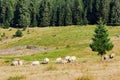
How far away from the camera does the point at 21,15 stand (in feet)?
531

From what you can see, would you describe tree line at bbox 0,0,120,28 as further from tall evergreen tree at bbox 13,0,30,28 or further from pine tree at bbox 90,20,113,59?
pine tree at bbox 90,20,113,59

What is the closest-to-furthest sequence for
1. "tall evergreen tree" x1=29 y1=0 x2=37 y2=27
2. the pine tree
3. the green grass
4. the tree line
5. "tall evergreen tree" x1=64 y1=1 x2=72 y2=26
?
1. the pine tree
2. the green grass
3. the tree line
4. "tall evergreen tree" x1=64 y1=1 x2=72 y2=26
5. "tall evergreen tree" x1=29 y1=0 x2=37 y2=27

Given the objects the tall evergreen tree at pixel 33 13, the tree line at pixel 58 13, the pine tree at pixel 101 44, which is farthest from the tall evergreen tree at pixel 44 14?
the pine tree at pixel 101 44

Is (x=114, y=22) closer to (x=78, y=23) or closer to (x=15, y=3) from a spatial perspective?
(x=78, y=23)

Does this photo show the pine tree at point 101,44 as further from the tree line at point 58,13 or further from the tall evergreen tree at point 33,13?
the tall evergreen tree at point 33,13

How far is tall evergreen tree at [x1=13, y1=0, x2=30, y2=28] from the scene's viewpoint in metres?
160

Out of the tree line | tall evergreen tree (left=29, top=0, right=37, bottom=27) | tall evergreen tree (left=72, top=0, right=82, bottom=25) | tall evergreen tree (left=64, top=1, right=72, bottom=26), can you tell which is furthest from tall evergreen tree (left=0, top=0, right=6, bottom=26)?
tall evergreen tree (left=72, top=0, right=82, bottom=25)

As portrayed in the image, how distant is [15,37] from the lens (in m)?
131

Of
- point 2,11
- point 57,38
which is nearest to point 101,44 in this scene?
point 57,38

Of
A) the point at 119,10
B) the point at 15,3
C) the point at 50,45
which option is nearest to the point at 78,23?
the point at 119,10

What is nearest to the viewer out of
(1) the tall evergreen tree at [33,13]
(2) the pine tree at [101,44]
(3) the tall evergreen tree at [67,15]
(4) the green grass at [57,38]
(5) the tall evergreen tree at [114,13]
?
(2) the pine tree at [101,44]

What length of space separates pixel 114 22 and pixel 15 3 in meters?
56.1

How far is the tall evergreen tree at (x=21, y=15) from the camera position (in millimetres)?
160000

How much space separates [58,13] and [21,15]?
20.0 metres
